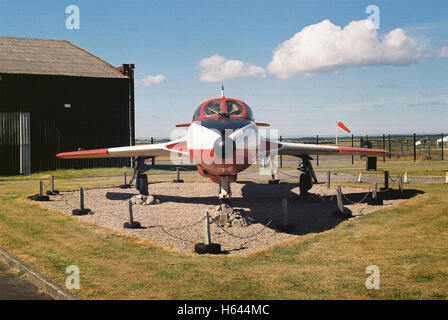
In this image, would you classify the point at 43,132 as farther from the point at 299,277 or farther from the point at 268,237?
the point at 299,277

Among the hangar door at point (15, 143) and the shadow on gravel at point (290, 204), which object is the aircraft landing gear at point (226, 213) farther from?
the hangar door at point (15, 143)

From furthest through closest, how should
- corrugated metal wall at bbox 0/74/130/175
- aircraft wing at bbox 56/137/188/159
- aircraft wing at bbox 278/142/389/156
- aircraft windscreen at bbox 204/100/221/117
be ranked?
corrugated metal wall at bbox 0/74/130/175 → aircraft wing at bbox 278/142/389/156 → aircraft wing at bbox 56/137/188/159 → aircraft windscreen at bbox 204/100/221/117

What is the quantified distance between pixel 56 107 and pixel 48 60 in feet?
16.2

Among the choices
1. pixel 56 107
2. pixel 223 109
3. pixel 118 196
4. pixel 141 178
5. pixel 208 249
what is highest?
pixel 56 107

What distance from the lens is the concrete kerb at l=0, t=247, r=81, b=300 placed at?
21.5 ft

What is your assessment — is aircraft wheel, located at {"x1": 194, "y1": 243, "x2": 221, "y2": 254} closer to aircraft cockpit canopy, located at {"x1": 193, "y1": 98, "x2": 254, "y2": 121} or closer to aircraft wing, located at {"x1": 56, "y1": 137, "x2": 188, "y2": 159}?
aircraft cockpit canopy, located at {"x1": 193, "y1": 98, "x2": 254, "y2": 121}

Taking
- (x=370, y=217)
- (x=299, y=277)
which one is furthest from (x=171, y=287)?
(x=370, y=217)

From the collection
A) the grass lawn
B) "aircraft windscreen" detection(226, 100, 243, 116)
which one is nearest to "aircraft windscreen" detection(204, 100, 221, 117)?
"aircraft windscreen" detection(226, 100, 243, 116)

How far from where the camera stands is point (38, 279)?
24.1 ft

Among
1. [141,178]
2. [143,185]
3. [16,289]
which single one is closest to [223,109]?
[143,185]

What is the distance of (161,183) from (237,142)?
1491 centimetres

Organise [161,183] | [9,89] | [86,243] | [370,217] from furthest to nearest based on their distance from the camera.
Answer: [9,89]
[161,183]
[370,217]
[86,243]

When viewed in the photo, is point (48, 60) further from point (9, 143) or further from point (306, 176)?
point (306, 176)
